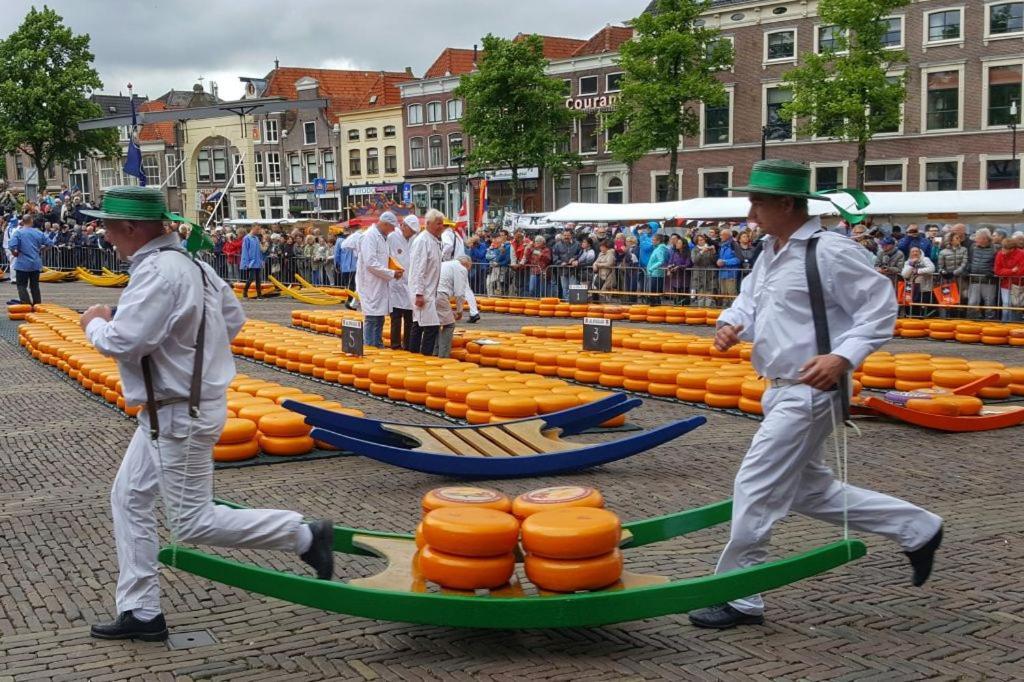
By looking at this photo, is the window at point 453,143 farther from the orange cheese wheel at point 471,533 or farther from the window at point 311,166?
the orange cheese wheel at point 471,533

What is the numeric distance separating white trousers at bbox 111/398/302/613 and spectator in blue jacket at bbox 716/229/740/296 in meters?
18.5

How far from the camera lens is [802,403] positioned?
4438 mm

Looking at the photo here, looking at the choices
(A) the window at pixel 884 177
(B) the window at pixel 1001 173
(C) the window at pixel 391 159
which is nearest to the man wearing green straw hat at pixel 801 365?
(B) the window at pixel 1001 173

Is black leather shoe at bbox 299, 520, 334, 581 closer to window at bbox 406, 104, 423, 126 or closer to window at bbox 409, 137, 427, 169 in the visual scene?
window at bbox 409, 137, 427, 169

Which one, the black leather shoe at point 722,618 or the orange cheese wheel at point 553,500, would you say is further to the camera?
the orange cheese wheel at point 553,500

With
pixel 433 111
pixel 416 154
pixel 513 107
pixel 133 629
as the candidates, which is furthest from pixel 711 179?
pixel 133 629

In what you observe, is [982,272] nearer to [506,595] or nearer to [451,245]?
[451,245]

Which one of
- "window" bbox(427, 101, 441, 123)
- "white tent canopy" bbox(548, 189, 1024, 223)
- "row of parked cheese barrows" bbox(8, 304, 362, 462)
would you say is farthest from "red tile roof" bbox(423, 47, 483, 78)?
"row of parked cheese barrows" bbox(8, 304, 362, 462)

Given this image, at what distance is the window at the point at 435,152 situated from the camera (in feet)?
209

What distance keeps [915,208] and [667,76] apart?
68.2 feet

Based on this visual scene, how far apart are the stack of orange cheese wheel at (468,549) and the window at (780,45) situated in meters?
46.7

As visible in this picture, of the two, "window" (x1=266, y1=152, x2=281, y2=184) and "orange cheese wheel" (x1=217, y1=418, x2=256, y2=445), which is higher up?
"window" (x1=266, y1=152, x2=281, y2=184)

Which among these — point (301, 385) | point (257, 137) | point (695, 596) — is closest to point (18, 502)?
point (695, 596)

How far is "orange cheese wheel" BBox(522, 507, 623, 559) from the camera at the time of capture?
14.1 feet
